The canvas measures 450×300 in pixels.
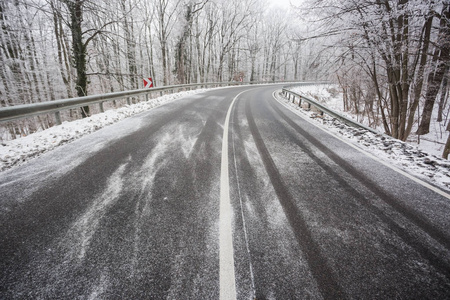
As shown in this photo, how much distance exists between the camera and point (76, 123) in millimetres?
6793

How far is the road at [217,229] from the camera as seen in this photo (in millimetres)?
1743

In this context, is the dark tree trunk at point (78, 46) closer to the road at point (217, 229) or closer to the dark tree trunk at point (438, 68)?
the road at point (217, 229)

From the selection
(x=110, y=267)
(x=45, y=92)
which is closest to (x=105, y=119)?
(x=110, y=267)

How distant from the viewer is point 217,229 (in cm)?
234

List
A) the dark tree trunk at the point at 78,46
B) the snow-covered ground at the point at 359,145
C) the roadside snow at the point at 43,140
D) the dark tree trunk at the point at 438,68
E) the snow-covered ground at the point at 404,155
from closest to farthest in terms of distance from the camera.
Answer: the snow-covered ground at the point at 404,155 < the snow-covered ground at the point at 359,145 < the roadside snow at the point at 43,140 < the dark tree trunk at the point at 438,68 < the dark tree trunk at the point at 78,46

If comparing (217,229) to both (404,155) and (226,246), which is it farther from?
(404,155)

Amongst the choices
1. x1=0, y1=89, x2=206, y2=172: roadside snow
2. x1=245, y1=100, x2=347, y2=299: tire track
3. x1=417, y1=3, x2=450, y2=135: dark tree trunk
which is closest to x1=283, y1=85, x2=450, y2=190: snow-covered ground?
x1=245, y1=100, x2=347, y2=299: tire track

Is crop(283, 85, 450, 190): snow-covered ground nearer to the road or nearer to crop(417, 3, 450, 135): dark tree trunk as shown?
the road

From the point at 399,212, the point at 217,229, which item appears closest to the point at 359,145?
the point at 399,212

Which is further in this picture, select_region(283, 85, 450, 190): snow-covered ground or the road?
select_region(283, 85, 450, 190): snow-covered ground

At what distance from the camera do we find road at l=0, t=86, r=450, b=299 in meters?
1.74

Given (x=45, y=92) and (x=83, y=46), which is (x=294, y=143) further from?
(x=45, y=92)

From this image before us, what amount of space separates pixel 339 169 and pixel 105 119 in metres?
8.13

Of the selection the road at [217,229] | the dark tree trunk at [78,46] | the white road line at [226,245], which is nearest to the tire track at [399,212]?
the road at [217,229]
